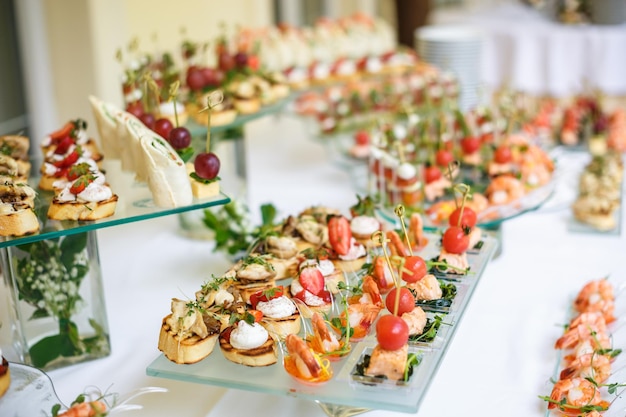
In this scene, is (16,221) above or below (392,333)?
above

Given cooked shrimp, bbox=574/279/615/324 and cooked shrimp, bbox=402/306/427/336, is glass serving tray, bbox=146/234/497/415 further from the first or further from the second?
cooked shrimp, bbox=574/279/615/324

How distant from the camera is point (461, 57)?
348cm

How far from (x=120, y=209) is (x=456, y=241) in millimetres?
669

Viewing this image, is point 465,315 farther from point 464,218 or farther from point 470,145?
point 470,145

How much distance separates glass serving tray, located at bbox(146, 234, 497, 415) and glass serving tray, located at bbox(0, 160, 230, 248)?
0.94 feet

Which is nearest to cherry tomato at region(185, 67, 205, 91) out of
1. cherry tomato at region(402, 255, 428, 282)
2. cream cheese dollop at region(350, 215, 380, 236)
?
cream cheese dollop at region(350, 215, 380, 236)

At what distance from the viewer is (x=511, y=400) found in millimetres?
1559

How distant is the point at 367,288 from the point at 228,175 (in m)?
1.14

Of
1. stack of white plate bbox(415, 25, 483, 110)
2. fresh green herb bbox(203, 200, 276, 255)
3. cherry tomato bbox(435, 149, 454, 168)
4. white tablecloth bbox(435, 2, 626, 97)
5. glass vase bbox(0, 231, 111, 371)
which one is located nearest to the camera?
glass vase bbox(0, 231, 111, 371)

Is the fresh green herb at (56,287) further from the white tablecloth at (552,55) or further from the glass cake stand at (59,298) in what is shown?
the white tablecloth at (552,55)

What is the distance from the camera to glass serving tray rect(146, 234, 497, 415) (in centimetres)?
122

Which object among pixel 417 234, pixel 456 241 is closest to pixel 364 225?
pixel 417 234

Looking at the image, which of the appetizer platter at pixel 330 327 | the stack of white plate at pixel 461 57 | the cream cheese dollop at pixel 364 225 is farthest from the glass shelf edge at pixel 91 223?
the stack of white plate at pixel 461 57

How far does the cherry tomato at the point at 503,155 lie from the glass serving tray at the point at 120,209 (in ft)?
3.38
